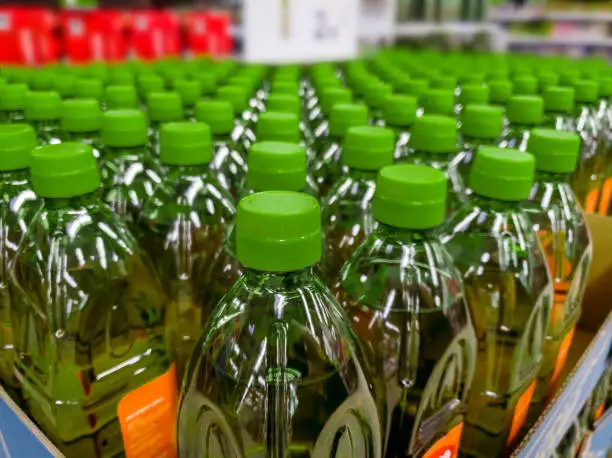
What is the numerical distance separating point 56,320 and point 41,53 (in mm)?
1922

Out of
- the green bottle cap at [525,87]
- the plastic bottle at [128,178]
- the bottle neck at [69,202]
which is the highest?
the green bottle cap at [525,87]

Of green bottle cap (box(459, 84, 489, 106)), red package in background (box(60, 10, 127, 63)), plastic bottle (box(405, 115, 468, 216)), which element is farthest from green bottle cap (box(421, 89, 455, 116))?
red package in background (box(60, 10, 127, 63))

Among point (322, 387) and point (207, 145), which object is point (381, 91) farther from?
point (322, 387)

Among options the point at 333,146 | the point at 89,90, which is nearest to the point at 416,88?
the point at 333,146

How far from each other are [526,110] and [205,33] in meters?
2.08

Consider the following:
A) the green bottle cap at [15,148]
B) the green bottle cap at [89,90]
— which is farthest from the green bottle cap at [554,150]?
the green bottle cap at [89,90]

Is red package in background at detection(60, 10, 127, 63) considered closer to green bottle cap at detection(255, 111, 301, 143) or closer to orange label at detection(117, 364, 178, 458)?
green bottle cap at detection(255, 111, 301, 143)

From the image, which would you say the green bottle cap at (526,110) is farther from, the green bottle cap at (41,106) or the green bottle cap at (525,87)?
the green bottle cap at (41,106)

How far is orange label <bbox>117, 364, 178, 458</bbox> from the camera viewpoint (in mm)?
585

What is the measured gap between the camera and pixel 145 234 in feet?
2.48

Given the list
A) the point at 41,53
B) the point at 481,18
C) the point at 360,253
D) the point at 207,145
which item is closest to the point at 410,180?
the point at 360,253

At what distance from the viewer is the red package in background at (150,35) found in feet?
8.04

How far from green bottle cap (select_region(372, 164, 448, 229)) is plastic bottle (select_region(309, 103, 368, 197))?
0.33 m

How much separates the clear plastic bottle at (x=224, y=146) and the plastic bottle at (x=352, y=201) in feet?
0.69
